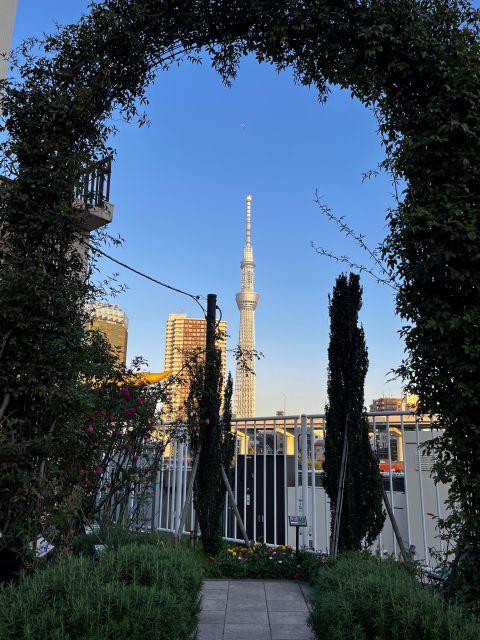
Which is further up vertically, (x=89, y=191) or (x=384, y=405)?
(x=89, y=191)

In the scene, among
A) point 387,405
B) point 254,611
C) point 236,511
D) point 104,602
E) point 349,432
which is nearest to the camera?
point 104,602

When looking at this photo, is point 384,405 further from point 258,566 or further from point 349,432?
point 258,566

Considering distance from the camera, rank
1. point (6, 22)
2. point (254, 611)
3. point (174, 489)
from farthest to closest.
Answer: point (6, 22)
point (174, 489)
point (254, 611)

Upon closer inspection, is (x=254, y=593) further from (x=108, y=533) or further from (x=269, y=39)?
(x=269, y=39)

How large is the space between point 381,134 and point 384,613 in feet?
10.7

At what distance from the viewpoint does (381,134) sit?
12.7 ft

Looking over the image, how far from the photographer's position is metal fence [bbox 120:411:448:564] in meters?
5.14

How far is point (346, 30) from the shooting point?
3.89 metres

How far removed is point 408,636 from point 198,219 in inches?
483

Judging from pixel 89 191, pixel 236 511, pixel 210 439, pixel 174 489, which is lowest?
pixel 236 511

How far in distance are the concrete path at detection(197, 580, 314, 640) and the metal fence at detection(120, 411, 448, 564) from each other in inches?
39.4

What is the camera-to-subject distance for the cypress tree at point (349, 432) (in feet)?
15.9

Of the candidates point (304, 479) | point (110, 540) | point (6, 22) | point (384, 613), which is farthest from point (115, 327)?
point (6, 22)

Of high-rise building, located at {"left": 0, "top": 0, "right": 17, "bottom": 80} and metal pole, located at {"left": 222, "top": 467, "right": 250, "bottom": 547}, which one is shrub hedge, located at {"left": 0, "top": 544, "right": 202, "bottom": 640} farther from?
high-rise building, located at {"left": 0, "top": 0, "right": 17, "bottom": 80}
